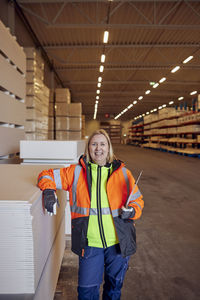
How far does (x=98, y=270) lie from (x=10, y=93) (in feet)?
9.82

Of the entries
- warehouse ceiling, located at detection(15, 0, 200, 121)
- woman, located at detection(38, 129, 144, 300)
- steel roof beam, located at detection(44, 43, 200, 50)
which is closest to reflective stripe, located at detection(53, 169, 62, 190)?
woman, located at detection(38, 129, 144, 300)

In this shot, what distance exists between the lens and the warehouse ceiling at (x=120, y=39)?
25.3 feet

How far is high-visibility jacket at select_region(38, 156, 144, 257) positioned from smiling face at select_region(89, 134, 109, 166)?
102 millimetres

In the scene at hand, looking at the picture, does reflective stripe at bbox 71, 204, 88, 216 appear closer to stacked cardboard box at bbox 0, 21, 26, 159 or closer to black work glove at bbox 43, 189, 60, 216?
black work glove at bbox 43, 189, 60, 216

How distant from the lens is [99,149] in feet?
5.33

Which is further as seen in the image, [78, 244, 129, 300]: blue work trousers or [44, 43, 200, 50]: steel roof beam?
[44, 43, 200, 50]: steel roof beam

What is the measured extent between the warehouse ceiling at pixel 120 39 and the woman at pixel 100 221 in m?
7.15

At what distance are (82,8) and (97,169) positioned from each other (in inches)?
314

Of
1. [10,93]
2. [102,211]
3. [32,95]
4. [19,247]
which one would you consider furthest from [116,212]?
[32,95]

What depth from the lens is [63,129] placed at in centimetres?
896

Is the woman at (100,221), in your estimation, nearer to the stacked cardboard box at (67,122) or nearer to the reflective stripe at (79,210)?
the reflective stripe at (79,210)

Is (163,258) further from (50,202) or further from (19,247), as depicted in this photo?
(19,247)

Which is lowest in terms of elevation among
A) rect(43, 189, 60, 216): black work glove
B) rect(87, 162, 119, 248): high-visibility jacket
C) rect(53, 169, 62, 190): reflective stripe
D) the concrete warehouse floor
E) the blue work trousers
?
the concrete warehouse floor

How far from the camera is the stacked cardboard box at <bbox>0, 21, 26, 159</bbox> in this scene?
125 inches
